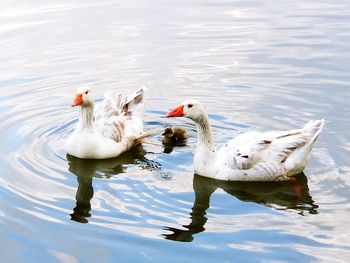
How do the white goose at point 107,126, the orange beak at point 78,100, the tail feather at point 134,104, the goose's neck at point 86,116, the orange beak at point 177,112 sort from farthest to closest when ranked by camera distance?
1. the tail feather at point 134,104
2. the goose's neck at point 86,116
3. the white goose at point 107,126
4. the orange beak at point 78,100
5. the orange beak at point 177,112

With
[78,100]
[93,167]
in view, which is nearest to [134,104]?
[78,100]

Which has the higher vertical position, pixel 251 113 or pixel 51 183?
pixel 251 113

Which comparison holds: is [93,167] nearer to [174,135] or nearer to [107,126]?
[107,126]

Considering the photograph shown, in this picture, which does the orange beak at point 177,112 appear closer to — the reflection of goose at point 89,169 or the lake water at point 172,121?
the lake water at point 172,121

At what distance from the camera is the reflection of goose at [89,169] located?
960 centimetres

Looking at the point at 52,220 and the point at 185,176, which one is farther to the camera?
the point at 185,176

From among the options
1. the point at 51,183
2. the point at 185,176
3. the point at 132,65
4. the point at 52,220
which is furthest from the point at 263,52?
the point at 52,220

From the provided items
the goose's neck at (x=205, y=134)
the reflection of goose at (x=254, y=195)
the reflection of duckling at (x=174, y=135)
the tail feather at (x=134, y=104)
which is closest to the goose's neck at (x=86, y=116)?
the tail feather at (x=134, y=104)

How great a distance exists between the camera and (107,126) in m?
11.5

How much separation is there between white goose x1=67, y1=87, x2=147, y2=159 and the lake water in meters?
0.20

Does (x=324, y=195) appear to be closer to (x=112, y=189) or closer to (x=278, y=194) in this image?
(x=278, y=194)

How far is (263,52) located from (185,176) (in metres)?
6.02

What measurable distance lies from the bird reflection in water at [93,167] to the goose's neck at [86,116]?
542mm

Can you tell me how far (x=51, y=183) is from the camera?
10031 mm
